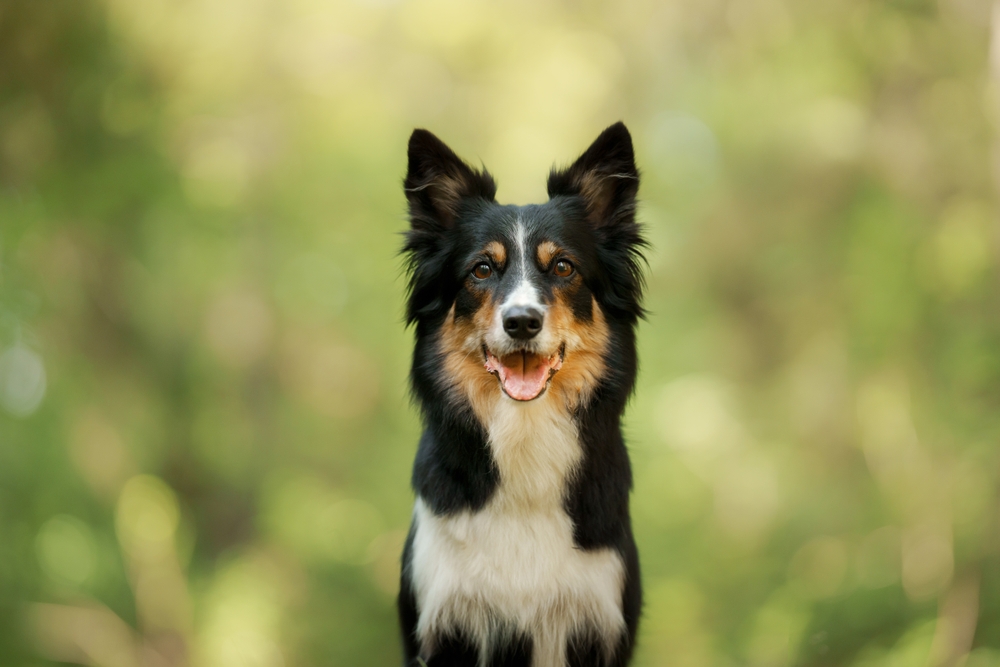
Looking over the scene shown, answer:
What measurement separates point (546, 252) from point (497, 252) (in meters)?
0.19

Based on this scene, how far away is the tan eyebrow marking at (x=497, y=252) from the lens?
3002mm

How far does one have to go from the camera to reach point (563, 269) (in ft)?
9.94

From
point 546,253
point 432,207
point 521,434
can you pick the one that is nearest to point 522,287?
point 546,253

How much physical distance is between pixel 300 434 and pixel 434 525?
5.29 m

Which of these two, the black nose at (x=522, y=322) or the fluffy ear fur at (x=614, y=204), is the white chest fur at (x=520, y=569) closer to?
the black nose at (x=522, y=322)

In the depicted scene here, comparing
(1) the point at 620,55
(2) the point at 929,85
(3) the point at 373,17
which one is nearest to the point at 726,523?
(2) the point at 929,85

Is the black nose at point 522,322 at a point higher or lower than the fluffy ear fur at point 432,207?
lower

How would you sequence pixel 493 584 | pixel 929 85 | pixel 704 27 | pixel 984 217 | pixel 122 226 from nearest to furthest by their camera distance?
pixel 493 584
pixel 984 217
pixel 929 85
pixel 122 226
pixel 704 27

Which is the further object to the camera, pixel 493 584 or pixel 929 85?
pixel 929 85

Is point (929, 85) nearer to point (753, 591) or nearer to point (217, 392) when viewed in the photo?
point (753, 591)

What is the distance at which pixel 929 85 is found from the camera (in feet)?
21.1

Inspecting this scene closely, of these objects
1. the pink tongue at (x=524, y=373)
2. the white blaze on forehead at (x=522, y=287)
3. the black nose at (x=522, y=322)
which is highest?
the white blaze on forehead at (x=522, y=287)

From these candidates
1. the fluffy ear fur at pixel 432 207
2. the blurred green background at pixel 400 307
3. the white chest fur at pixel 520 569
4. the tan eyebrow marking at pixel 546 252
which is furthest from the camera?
the blurred green background at pixel 400 307

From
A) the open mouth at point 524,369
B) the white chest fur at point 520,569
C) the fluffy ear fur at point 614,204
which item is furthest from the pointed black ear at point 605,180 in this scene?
the white chest fur at point 520,569
